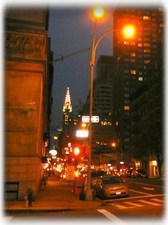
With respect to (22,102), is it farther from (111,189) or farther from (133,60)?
(133,60)

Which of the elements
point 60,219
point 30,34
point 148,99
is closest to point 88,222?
point 60,219

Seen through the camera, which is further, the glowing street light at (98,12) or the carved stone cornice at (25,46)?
the carved stone cornice at (25,46)

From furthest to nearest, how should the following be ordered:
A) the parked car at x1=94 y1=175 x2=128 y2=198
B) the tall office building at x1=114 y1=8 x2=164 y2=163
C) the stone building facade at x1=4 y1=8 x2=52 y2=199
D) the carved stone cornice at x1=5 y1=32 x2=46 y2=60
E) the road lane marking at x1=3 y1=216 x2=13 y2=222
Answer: the tall office building at x1=114 y1=8 x2=164 y2=163
the parked car at x1=94 y1=175 x2=128 y2=198
the carved stone cornice at x1=5 y1=32 x2=46 y2=60
the stone building facade at x1=4 y1=8 x2=52 y2=199
the road lane marking at x1=3 y1=216 x2=13 y2=222

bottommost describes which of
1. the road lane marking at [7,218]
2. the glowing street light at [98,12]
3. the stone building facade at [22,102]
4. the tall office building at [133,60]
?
the road lane marking at [7,218]

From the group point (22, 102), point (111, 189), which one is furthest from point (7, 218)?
point (111, 189)

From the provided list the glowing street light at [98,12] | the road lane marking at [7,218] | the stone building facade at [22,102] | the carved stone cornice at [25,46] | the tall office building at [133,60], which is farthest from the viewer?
the tall office building at [133,60]

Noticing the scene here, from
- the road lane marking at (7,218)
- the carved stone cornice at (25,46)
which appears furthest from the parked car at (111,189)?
the road lane marking at (7,218)

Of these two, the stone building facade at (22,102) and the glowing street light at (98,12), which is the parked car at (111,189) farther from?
the glowing street light at (98,12)

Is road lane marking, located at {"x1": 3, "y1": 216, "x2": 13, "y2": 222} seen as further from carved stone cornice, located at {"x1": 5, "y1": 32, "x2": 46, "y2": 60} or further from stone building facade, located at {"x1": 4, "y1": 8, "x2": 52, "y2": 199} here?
carved stone cornice, located at {"x1": 5, "y1": 32, "x2": 46, "y2": 60}

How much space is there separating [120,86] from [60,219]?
521 ft

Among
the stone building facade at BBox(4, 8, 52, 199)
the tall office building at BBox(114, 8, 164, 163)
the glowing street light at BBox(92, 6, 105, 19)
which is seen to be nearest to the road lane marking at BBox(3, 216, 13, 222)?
the stone building facade at BBox(4, 8, 52, 199)

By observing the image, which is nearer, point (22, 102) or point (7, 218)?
point (7, 218)

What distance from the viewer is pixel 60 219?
14.1 m

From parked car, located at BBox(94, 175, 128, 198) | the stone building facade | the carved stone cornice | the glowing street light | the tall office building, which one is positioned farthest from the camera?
the tall office building
